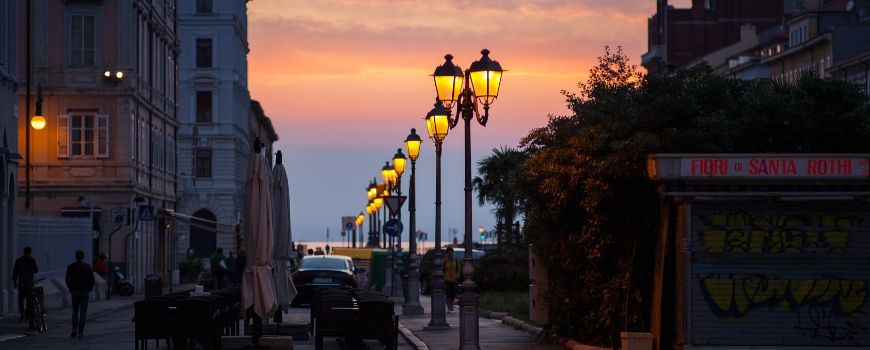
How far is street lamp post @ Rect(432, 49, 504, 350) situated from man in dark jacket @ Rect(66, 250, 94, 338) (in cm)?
846

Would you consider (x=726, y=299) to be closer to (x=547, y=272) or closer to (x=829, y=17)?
(x=547, y=272)

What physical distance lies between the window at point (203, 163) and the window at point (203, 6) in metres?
8.87

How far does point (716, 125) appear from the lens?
21375 mm

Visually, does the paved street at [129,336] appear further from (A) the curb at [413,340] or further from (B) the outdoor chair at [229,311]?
(B) the outdoor chair at [229,311]

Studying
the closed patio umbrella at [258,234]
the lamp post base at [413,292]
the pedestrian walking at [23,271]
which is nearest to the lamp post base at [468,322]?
the closed patio umbrella at [258,234]

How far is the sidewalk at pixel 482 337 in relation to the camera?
2538 cm

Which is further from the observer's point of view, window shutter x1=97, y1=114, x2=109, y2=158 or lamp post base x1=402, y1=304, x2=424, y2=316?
window shutter x1=97, y1=114, x2=109, y2=158

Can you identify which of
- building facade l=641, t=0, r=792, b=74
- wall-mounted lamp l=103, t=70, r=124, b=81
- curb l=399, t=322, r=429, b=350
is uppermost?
building facade l=641, t=0, r=792, b=74

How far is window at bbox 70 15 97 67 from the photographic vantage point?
192 ft

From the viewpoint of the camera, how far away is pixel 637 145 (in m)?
21.0

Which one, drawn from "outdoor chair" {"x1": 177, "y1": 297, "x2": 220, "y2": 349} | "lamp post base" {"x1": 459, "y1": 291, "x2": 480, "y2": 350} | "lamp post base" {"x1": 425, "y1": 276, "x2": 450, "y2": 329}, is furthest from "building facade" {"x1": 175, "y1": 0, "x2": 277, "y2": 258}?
"lamp post base" {"x1": 459, "y1": 291, "x2": 480, "y2": 350}

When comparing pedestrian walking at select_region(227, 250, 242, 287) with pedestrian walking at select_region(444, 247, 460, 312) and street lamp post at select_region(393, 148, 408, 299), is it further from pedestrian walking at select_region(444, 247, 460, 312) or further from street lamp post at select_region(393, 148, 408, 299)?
pedestrian walking at select_region(444, 247, 460, 312)

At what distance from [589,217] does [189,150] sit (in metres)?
79.5

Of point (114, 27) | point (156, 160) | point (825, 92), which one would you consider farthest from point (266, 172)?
point (156, 160)
